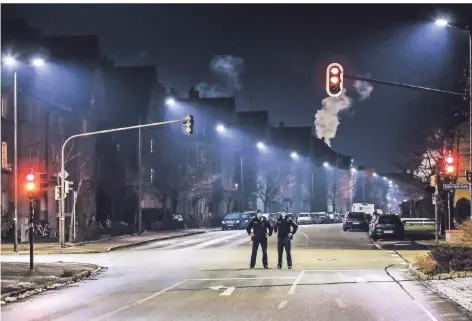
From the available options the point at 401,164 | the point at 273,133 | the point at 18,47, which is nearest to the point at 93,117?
the point at 18,47

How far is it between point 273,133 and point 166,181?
57010 millimetres

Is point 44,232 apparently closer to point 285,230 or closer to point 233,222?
point 233,222

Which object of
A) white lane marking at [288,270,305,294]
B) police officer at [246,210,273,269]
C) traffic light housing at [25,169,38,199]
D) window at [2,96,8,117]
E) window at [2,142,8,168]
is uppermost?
window at [2,96,8,117]

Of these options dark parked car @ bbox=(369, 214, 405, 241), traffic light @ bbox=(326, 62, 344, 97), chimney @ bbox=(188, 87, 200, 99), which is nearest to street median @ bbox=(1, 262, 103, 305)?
traffic light @ bbox=(326, 62, 344, 97)

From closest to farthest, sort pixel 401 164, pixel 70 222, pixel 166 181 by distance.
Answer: pixel 70 222 < pixel 401 164 < pixel 166 181

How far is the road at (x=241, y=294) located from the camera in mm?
13258

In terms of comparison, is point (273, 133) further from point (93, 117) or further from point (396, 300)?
point (396, 300)

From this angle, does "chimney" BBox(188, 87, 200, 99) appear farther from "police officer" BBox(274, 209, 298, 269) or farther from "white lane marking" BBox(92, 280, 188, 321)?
"white lane marking" BBox(92, 280, 188, 321)

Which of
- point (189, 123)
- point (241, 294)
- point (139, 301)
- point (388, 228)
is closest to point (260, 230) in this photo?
point (241, 294)

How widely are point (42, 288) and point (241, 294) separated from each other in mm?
5049

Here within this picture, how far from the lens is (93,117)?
59.4 m

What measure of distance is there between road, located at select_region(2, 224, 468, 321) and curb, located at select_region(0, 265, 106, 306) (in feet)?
1.14

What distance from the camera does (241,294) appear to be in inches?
647

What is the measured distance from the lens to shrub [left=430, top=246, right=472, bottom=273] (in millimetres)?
20062
